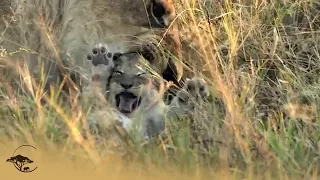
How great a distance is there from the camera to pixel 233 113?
7.27ft

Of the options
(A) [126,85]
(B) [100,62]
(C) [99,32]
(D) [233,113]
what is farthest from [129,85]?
(D) [233,113]

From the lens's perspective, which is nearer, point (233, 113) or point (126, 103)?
point (233, 113)

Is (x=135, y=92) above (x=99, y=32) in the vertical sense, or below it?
below

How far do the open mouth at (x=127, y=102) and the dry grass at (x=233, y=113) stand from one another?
6.9 inches

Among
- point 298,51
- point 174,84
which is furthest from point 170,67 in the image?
point 298,51

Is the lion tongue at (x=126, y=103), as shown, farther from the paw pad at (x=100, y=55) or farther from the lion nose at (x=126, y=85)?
the paw pad at (x=100, y=55)

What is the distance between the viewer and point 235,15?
2852 millimetres

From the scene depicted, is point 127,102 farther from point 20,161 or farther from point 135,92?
A: point 20,161

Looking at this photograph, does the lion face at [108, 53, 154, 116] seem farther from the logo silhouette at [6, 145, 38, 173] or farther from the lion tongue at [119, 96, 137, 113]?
the logo silhouette at [6, 145, 38, 173]

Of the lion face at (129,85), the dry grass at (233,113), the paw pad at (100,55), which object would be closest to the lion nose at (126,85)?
the lion face at (129,85)

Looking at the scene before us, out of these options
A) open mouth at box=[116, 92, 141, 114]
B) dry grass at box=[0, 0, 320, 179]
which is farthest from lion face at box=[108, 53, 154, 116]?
dry grass at box=[0, 0, 320, 179]

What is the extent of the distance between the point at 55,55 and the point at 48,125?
1.84ft

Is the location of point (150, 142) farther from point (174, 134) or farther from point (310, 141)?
point (310, 141)

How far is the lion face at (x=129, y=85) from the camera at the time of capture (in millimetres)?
2502
